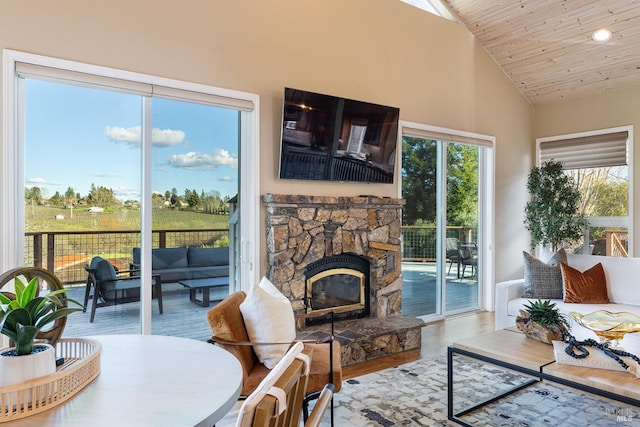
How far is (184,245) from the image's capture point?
3.55 metres

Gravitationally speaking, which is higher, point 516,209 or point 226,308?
point 516,209

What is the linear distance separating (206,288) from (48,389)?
241cm

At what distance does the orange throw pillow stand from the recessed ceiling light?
2524mm

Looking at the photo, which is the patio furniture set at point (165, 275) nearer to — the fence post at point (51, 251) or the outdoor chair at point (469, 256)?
the fence post at point (51, 251)

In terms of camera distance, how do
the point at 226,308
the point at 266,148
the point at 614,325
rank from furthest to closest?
the point at 266,148 < the point at 614,325 < the point at 226,308

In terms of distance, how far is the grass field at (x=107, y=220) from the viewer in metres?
3.01

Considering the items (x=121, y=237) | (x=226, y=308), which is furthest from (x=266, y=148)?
(x=226, y=308)

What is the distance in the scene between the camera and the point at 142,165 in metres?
3.34

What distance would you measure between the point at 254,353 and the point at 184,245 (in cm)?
133

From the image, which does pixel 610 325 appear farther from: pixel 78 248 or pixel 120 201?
pixel 78 248

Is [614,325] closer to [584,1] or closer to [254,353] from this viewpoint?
[254,353]

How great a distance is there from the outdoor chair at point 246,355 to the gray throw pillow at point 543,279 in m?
2.64

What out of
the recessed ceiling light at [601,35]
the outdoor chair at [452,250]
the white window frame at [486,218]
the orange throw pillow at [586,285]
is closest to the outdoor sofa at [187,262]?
the outdoor chair at [452,250]

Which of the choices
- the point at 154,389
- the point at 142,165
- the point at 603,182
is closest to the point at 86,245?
the point at 142,165
